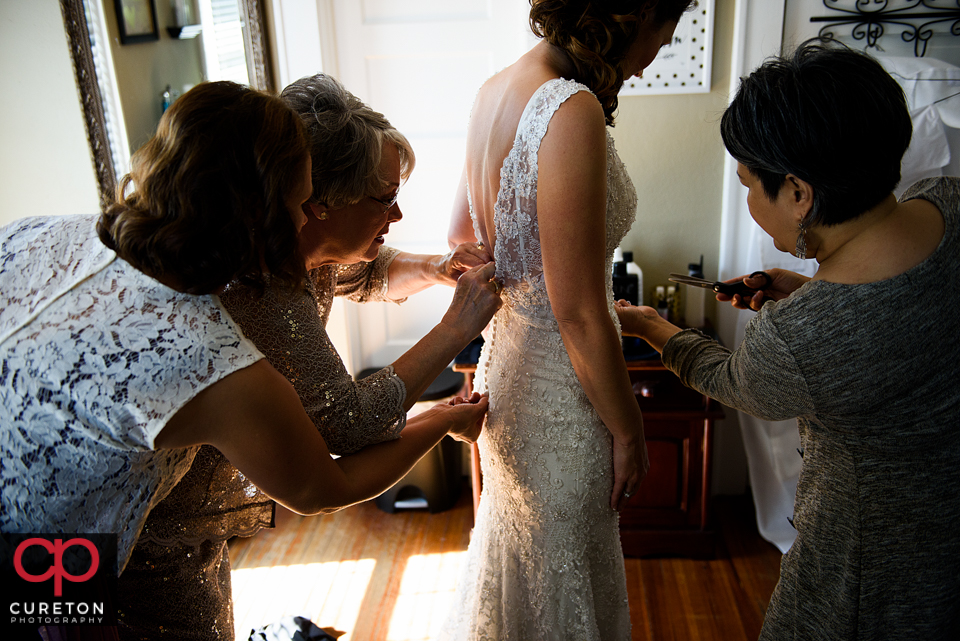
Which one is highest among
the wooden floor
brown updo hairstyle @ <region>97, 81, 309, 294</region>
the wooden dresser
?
brown updo hairstyle @ <region>97, 81, 309, 294</region>

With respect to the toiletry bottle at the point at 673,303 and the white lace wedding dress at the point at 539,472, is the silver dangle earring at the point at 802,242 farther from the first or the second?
the toiletry bottle at the point at 673,303

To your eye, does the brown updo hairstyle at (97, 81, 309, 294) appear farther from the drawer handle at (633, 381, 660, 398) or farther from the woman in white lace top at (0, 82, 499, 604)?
the drawer handle at (633, 381, 660, 398)

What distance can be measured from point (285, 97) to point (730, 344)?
191 centimetres

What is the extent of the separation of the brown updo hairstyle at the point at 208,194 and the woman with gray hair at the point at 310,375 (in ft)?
0.36

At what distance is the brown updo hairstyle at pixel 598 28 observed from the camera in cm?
105

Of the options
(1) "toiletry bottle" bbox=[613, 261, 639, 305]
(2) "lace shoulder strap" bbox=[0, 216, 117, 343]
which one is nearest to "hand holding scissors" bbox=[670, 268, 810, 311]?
(1) "toiletry bottle" bbox=[613, 261, 639, 305]

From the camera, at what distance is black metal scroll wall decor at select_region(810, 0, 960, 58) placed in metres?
2.04

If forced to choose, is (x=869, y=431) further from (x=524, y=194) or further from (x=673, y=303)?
(x=673, y=303)

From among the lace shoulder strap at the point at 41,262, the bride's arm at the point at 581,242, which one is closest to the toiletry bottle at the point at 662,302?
the bride's arm at the point at 581,242

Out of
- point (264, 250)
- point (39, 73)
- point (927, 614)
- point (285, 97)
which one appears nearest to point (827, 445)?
point (927, 614)

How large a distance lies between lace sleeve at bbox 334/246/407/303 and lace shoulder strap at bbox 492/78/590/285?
0.36 m

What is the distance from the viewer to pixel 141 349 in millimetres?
750

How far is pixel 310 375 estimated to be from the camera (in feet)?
3.20

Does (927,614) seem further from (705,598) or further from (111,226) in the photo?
(111,226)
